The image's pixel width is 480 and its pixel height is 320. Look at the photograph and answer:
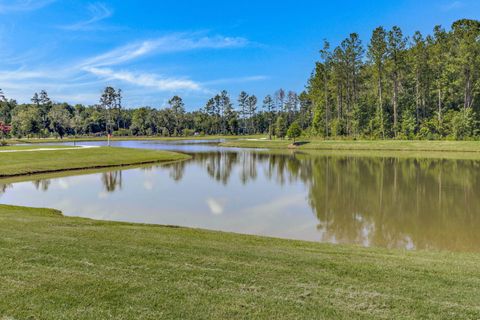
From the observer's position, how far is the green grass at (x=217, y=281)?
17.3 feet

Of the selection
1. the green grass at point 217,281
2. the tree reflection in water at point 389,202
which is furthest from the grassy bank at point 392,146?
the green grass at point 217,281

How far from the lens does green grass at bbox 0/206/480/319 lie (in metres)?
5.26

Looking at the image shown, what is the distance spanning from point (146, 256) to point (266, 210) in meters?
9.86

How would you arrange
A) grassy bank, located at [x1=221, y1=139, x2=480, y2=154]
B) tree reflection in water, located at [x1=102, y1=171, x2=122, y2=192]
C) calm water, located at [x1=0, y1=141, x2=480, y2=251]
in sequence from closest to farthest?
calm water, located at [x1=0, y1=141, x2=480, y2=251] → tree reflection in water, located at [x1=102, y1=171, x2=122, y2=192] → grassy bank, located at [x1=221, y1=139, x2=480, y2=154]

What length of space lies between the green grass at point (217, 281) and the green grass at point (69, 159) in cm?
2419

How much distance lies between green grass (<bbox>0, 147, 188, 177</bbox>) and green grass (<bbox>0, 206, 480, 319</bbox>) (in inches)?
952

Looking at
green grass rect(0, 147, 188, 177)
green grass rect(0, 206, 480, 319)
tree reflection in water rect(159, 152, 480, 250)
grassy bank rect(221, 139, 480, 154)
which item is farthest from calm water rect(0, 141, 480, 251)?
grassy bank rect(221, 139, 480, 154)

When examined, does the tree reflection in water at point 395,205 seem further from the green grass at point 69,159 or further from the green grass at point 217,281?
the green grass at point 69,159

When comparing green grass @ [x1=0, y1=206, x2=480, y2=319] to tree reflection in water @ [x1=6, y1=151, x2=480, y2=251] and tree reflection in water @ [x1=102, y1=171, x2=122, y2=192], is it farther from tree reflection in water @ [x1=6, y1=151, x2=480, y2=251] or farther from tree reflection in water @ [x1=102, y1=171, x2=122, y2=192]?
tree reflection in water @ [x1=102, y1=171, x2=122, y2=192]

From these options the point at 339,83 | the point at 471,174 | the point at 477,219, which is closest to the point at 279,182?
the point at 477,219

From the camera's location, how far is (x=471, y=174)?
28.5m

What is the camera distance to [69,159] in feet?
119

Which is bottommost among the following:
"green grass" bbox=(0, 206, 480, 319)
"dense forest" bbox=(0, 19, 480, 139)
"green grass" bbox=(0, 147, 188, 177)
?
"green grass" bbox=(0, 206, 480, 319)

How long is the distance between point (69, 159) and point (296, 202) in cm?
2717
